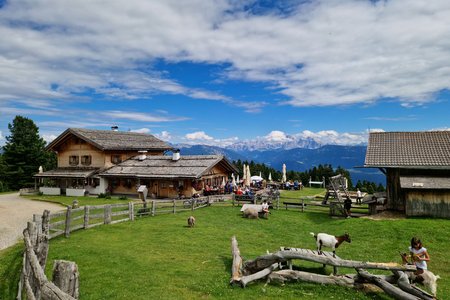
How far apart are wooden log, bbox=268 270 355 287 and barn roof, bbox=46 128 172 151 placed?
110ft

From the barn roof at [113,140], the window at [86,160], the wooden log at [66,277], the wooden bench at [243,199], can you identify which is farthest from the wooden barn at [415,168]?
the window at [86,160]

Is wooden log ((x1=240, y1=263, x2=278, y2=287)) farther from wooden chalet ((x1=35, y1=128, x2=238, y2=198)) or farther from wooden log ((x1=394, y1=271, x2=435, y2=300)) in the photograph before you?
wooden chalet ((x1=35, y1=128, x2=238, y2=198))

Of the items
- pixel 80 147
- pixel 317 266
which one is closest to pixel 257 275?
pixel 317 266

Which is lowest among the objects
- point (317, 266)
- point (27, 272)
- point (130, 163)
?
point (317, 266)

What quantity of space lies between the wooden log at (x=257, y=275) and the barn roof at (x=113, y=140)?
3336 centimetres

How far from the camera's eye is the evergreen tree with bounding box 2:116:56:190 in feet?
165

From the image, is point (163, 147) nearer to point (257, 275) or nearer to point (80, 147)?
point (80, 147)

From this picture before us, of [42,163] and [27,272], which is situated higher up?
[42,163]

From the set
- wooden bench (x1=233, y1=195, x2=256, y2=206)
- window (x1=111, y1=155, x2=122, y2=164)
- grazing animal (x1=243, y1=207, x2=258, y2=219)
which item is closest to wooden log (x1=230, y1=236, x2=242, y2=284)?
grazing animal (x1=243, y1=207, x2=258, y2=219)

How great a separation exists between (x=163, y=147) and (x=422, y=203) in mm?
35785

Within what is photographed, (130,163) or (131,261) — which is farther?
(130,163)

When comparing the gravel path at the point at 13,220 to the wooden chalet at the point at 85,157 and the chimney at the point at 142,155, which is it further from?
the chimney at the point at 142,155

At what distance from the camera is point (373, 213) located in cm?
2456

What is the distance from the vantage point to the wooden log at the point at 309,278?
1059 centimetres
